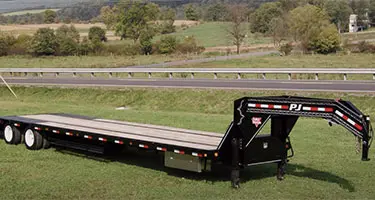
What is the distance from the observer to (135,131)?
1377cm

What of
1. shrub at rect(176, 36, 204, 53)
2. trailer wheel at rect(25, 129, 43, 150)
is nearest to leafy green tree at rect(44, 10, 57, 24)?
shrub at rect(176, 36, 204, 53)

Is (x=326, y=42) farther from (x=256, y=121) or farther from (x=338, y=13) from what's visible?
(x=338, y=13)

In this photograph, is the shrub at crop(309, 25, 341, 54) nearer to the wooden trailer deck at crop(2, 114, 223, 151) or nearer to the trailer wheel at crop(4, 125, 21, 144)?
the wooden trailer deck at crop(2, 114, 223, 151)

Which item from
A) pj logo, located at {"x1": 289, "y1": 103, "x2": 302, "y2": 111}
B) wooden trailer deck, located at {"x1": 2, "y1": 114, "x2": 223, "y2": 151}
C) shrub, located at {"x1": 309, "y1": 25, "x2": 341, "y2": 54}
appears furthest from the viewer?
shrub, located at {"x1": 309, "y1": 25, "x2": 341, "y2": 54}

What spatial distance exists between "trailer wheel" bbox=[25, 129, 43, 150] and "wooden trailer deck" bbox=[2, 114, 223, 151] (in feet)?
0.88

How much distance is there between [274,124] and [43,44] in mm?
68400

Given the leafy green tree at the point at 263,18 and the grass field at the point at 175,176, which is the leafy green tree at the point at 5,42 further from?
the grass field at the point at 175,176

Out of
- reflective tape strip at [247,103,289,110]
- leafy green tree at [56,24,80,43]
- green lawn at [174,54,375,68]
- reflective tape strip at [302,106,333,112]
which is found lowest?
green lawn at [174,54,375,68]

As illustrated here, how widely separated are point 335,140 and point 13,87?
24886 mm

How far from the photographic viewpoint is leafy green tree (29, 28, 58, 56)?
76562mm

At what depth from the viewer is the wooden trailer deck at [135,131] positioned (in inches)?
482

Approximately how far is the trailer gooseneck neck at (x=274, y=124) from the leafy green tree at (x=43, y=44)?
68061 mm

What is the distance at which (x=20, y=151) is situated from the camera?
14.7m

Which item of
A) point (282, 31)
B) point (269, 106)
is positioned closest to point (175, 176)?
point (269, 106)
